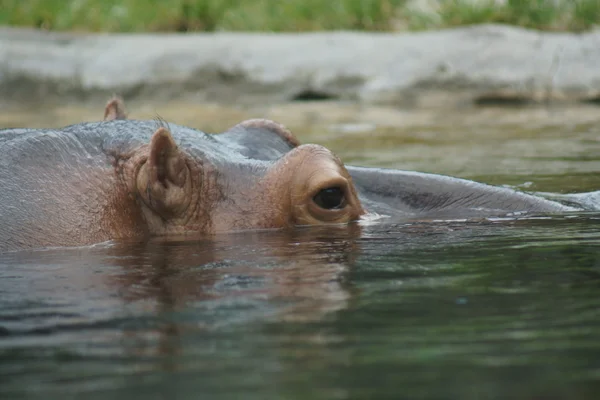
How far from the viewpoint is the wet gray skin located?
12.2 feet

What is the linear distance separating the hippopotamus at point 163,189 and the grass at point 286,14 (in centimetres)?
682

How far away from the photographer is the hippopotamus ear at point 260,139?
14.0 ft

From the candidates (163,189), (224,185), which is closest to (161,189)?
(163,189)

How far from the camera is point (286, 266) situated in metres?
3.39

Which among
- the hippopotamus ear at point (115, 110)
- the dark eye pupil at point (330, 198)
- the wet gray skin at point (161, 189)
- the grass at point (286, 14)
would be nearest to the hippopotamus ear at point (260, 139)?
the wet gray skin at point (161, 189)

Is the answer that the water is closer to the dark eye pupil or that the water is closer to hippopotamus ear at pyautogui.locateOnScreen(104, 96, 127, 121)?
the dark eye pupil

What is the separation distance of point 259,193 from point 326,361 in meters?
1.72

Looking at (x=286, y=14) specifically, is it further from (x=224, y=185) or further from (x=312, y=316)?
(x=312, y=316)

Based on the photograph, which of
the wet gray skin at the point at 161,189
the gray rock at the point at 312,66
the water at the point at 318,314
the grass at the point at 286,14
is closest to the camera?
the water at the point at 318,314

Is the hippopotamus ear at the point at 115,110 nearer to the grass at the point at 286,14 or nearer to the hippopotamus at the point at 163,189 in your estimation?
the hippopotamus at the point at 163,189

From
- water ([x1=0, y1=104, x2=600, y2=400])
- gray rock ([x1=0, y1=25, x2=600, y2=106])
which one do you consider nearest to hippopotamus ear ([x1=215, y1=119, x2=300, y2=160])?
water ([x1=0, y1=104, x2=600, y2=400])

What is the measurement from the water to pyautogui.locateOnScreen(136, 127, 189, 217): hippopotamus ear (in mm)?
146

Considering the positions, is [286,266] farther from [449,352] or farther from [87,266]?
[449,352]

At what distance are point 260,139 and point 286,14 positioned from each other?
8.02 meters
